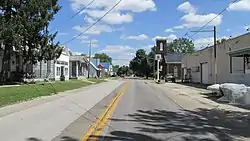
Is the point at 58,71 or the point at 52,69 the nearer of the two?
the point at 52,69

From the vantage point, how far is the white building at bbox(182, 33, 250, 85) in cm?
3144

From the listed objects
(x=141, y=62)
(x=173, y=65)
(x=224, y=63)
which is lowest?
(x=224, y=63)

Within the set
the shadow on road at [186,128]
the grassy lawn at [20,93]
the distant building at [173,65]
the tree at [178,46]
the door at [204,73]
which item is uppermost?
the tree at [178,46]

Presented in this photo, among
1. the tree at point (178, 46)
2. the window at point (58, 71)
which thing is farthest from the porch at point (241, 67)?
the tree at point (178, 46)

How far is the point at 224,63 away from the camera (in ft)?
145

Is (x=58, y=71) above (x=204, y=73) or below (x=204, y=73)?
above

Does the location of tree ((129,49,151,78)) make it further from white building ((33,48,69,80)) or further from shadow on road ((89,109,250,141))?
shadow on road ((89,109,250,141))

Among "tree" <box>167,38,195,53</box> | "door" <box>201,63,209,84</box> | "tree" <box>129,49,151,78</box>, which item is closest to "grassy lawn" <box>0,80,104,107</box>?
"door" <box>201,63,209,84</box>

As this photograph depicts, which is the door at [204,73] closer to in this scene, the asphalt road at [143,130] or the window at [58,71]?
the window at [58,71]

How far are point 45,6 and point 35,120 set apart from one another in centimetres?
2819

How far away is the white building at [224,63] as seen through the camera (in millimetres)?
31444

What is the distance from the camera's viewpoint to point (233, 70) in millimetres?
40188

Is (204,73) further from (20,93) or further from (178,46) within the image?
(178,46)

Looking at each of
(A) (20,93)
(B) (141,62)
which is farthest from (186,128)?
(B) (141,62)
